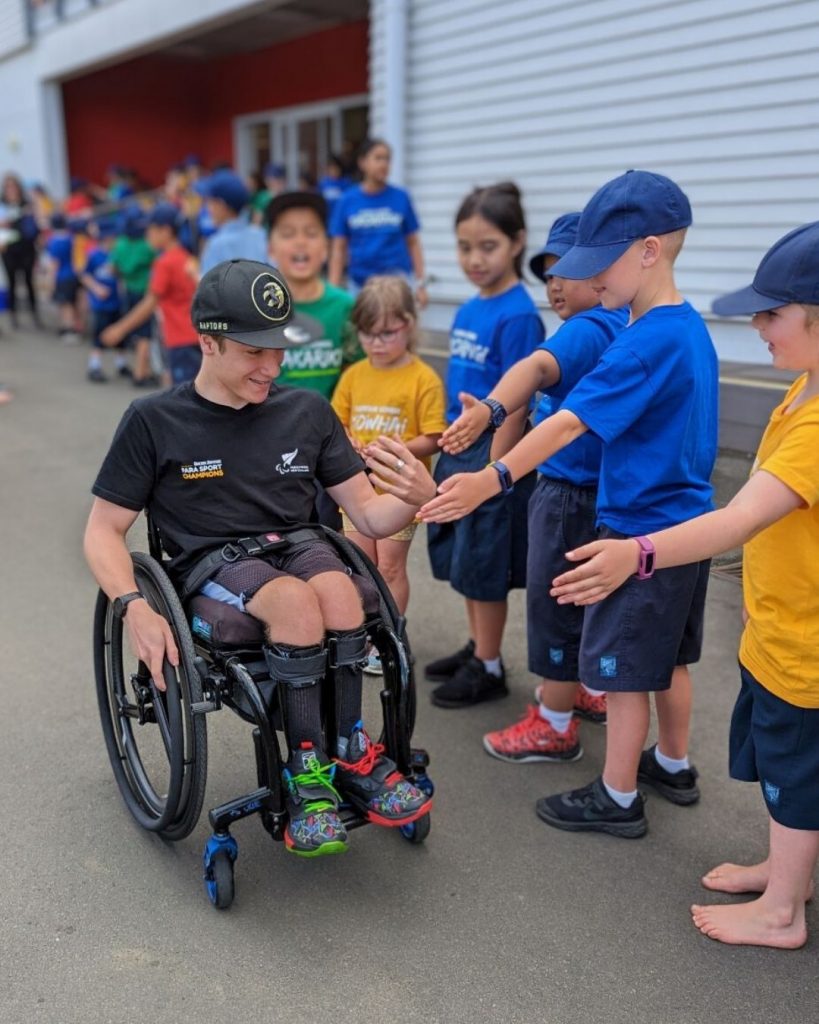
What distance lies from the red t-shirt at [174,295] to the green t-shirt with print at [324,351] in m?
3.12

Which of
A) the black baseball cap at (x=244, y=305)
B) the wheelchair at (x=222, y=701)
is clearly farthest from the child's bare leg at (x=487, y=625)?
the black baseball cap at (x=244, y=305)

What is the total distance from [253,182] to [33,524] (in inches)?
321

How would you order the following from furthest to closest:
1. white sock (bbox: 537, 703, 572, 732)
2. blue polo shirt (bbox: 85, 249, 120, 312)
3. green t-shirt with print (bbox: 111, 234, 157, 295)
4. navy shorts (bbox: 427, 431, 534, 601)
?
blue polo shirt (bbox: 85, 249, 120, 312) < green t-shirt with print (bbox: 111, 234, 157, 295) < navy shorts (bbox: 427, 431, 534, 601) < white sock (bbox: 537, 703, 572, 732)

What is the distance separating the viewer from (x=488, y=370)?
2.98 m

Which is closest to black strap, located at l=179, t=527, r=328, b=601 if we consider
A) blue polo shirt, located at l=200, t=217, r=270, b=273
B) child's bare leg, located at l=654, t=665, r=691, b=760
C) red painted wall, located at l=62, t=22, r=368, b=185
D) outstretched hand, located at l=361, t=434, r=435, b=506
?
outstretched hand, located at l=361, t=434, r=435, b=506

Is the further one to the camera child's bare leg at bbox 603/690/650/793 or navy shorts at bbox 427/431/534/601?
navy shorts at bbox 427/431/534/601

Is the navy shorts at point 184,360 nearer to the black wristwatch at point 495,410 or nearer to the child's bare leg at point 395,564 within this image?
the child's bare leg at point 395,564

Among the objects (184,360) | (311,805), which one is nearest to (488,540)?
(311,805)

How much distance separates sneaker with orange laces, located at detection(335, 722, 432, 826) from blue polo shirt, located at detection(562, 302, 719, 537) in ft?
2.80

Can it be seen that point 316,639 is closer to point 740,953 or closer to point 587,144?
point 740,953

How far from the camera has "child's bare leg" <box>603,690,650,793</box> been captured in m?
2.41

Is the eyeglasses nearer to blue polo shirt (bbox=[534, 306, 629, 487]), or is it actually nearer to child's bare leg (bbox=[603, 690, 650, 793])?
blue polo shirt (bbox=[534, 306, 629, 487])

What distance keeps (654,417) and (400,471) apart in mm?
651

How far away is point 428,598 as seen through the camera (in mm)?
4199
